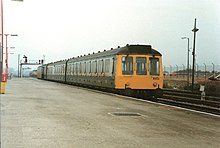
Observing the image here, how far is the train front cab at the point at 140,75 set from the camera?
23.9 m

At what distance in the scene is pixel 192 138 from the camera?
9438 millimetres

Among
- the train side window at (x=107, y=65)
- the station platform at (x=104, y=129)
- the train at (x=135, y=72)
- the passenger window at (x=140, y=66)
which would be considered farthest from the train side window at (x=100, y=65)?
the station platform at (x=104, y=129)

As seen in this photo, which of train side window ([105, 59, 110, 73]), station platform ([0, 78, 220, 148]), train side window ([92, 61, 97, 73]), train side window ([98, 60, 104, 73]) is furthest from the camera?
train side window ([92, 61, 97, 73])

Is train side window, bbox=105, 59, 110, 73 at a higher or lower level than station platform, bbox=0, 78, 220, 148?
higher

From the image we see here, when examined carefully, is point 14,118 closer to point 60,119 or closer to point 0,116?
point 0,116

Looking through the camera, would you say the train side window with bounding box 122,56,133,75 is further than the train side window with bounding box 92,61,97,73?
No

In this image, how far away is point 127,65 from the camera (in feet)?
79.2

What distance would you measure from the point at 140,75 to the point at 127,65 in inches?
39.7

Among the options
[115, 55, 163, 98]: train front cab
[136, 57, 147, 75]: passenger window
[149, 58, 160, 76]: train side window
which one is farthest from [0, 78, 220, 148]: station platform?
[149, 58, 160, 76]: train side window

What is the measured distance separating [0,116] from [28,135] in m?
3.42

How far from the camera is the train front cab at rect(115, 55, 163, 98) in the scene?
23906 mm

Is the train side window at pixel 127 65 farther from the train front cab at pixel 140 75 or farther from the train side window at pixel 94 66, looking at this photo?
the train side window at pixel 94 66

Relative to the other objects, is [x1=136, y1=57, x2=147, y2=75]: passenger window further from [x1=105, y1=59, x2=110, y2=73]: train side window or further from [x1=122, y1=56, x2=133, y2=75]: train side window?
[x1=105, y1=59, x2=110, y2=73]: train side window

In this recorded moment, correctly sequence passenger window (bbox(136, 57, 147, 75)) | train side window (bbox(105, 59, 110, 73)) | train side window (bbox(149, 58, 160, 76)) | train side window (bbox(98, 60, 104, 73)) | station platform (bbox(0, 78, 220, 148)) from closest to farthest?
1. station platform (bbox(0, 78, 220, 148))
2. passenger window (bbox(136, 57, 147, 75))
3. train side window (bbox(149, 58, 160, 76))
4. train side window (bbox(105, 59, 110, 73))
5. train side window (bbox(98, 60, 104, 73))
